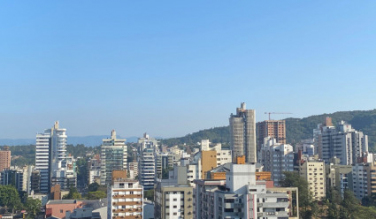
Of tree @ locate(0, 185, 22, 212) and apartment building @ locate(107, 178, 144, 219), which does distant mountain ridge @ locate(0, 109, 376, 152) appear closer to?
tree @ locate(0, 185, 22, 212)

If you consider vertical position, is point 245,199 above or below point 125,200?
above

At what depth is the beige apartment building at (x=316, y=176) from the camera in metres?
53.0

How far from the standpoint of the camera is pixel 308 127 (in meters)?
154

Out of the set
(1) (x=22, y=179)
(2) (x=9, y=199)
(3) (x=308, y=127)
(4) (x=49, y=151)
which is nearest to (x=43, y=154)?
(4) (x=49, y=151)

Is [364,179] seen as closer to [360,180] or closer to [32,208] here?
[360,180]

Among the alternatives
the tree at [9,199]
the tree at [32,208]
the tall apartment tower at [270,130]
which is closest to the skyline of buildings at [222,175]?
the tall apartment tower at [270,130]

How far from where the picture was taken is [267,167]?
→ 5994 cm

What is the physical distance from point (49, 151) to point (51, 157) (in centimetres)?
173

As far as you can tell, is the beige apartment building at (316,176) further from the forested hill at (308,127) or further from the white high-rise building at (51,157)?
the forested hill at (308,127)

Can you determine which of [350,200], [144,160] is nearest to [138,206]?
[350,200]

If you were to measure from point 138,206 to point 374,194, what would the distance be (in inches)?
1087

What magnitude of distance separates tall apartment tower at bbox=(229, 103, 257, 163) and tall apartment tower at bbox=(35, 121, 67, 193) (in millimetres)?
31618

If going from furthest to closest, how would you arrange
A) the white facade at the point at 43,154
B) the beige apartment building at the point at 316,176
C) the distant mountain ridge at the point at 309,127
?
the distant mountain ridge at the point at 309,127 → the white facade at the point at 43,154 → the beige apartment building at the point at 316,176

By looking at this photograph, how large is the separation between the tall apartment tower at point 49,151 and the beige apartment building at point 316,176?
46.4 meters
